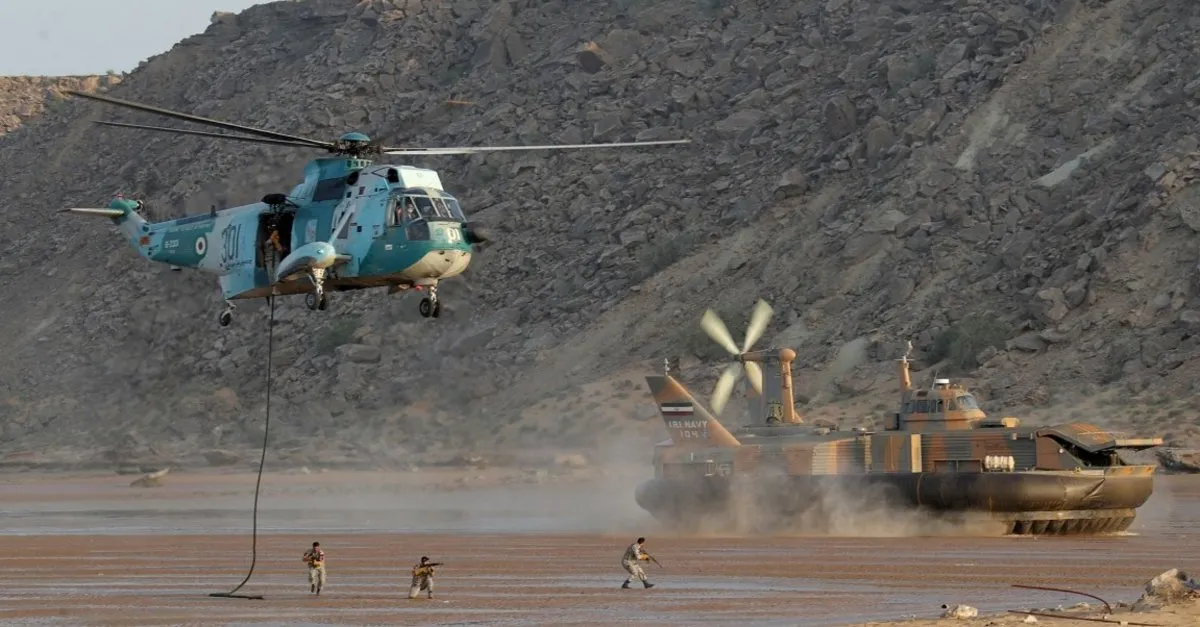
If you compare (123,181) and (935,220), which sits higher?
(123,181)

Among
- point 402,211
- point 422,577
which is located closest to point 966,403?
point 402,211

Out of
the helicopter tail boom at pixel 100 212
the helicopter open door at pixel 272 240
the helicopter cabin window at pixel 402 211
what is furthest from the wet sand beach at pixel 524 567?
the helicopter tail boom at pixel 100 212

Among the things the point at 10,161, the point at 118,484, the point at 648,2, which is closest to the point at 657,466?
the point at 118,484

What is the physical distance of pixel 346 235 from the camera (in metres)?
27.8

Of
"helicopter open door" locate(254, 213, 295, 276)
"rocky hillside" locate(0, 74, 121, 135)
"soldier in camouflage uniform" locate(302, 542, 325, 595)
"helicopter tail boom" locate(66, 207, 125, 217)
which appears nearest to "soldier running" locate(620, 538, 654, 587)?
"soldier in camouflage uniform" locate(302, 542, 325, 595)

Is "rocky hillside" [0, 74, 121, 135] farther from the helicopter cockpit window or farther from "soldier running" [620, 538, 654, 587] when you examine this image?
"soldier running" [620, 538, 654, 587]

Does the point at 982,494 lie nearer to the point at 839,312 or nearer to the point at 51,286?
the point at 839,312

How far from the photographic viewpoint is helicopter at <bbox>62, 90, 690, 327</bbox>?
27.4 m

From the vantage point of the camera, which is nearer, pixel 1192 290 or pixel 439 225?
pixel 439 225

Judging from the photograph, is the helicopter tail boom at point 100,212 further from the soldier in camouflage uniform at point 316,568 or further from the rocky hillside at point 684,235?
the rocky hillside at point 684,235

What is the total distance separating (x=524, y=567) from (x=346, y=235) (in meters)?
5.53

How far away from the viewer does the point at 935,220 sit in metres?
54.4

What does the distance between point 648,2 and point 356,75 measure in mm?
12749

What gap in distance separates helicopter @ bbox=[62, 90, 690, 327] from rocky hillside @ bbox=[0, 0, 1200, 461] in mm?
21625
